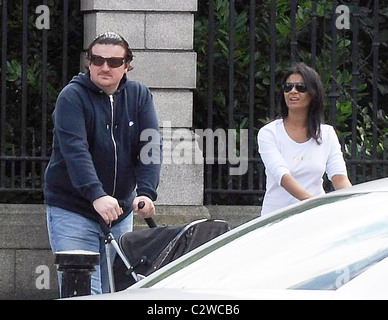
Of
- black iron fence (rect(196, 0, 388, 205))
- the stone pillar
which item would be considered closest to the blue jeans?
the stone pillar

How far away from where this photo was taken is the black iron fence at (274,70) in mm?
10711

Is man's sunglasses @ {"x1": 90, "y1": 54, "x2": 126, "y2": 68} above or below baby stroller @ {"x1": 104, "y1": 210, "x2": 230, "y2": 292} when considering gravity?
above

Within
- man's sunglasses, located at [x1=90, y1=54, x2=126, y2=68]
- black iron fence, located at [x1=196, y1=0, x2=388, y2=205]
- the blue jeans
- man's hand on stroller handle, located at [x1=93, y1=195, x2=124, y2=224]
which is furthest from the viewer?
black iron fence, located at [x1=196, y1=0, x2=388, y2=205]

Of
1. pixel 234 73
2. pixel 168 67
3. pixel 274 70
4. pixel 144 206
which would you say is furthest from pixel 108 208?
pixel 234 73

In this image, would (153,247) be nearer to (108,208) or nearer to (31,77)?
(108,208)

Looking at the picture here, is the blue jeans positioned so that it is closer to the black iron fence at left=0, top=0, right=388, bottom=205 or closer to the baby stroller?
the baby stroller

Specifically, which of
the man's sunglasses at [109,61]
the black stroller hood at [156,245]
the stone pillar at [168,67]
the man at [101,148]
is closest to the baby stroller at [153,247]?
the black stroller hood at [156,245]

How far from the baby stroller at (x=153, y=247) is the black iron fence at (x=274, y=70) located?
4.31 metres

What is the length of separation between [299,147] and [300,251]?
136 inches

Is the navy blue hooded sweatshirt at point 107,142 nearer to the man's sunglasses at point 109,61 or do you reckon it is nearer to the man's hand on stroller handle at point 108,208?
the man's sunglasses at point 109,61

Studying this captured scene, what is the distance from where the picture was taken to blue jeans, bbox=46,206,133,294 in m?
6.87

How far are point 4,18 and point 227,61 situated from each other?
196cm

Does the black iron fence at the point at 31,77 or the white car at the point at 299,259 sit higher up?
the black iron fence at the point at 31,77

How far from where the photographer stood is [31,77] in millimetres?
10938
